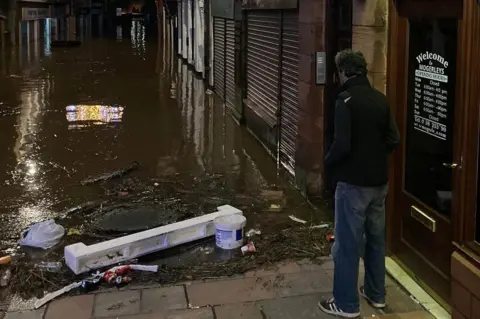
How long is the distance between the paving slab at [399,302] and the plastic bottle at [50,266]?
2618 mm

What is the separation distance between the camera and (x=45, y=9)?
134ft

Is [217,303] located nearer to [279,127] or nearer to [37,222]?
[37,222]

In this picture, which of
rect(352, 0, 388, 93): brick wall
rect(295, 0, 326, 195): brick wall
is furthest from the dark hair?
rect(295, 0, 326, 195): brick wall

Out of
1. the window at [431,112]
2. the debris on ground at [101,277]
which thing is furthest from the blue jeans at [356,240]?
the debris on ground at [101,277]

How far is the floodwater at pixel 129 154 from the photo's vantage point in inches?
275

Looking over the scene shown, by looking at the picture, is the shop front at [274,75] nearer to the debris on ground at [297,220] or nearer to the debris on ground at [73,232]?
the debris on ground at [297,220]

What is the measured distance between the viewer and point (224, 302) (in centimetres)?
463

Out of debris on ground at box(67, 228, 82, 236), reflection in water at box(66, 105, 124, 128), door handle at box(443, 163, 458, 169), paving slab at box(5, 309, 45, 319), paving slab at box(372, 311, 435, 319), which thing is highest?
door handle at box(443, 163, 458, 169)

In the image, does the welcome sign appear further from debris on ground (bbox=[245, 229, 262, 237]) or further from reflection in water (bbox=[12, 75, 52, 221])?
debris on ground (bbox=[245, 229, 262, 237])

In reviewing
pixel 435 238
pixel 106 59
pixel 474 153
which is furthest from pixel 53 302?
pixel 106 59

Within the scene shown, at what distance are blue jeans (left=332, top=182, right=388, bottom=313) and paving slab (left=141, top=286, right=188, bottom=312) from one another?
1.12 m

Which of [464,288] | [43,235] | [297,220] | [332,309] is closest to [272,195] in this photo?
[297,220]

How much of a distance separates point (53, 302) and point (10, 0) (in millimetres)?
29731

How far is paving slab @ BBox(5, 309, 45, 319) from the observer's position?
4.44m
